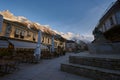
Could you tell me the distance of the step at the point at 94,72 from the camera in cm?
447

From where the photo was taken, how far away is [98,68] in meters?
5.49

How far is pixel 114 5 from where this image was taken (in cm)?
1170

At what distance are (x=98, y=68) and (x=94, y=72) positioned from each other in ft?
1.60

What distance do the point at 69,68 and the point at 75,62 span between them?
1.06 meters

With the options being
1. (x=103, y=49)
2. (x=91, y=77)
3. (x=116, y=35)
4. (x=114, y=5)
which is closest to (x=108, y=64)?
(x=91, y=77)

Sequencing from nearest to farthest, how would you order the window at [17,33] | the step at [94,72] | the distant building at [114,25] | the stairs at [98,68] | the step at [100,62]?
the step at [94,72]
the stairs at [98,68]
the step at [100,62]
the distant building at [114,25]
the window at [17,33]

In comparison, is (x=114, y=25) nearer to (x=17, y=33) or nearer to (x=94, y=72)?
A: (x=94, y=72)

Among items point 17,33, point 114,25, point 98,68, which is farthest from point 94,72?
point 17,33

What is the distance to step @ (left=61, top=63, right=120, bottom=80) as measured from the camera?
14.7ft

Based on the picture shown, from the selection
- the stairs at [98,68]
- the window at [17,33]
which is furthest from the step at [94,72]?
the window at [17,33]

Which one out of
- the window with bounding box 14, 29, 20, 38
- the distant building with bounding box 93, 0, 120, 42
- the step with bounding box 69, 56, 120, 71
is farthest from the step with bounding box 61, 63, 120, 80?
the window with bounding box 14, 29, 20, 38

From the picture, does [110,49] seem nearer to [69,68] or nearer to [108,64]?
[108,64]

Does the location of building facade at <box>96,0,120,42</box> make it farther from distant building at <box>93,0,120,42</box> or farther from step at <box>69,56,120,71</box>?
step at <box>69,56,120,71</box>

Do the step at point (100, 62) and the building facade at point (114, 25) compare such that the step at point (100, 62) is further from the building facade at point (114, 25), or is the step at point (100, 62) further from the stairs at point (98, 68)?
the building facade at point (114, 25)
